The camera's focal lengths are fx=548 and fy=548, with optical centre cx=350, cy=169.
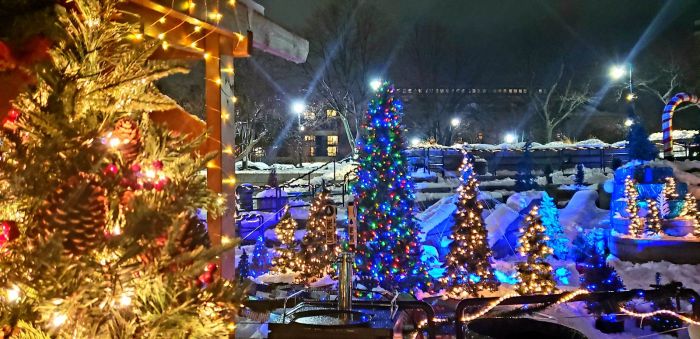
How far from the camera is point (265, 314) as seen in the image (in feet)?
17.0

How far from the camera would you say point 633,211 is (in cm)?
1383

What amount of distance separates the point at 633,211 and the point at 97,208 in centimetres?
1438

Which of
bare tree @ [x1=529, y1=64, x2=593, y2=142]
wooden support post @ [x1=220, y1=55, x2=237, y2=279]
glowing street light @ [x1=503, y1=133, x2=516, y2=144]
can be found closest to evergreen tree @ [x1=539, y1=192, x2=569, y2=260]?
wooden support post @ [x1=220, y1=55, x2=237, y2=279]

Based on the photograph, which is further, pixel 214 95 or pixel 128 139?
pixel 214 95

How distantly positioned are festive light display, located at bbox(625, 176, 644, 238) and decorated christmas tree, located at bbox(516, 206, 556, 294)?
436 cm

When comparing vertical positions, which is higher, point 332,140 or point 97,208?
point 332,140

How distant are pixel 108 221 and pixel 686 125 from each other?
156 feet

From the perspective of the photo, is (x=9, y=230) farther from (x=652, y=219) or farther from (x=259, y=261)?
(x=652, y=219)

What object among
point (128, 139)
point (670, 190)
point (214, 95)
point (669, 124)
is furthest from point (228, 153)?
point (669, 124)

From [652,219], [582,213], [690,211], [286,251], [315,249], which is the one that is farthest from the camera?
[582,213]

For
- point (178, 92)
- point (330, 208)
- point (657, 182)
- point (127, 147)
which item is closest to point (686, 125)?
point (657, 182)

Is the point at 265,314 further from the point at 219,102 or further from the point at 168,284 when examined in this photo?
the point at 168,284

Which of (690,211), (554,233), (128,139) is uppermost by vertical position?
(128,139)

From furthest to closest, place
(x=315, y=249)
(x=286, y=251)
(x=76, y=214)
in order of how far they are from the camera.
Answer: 1. (x=286, y=251)
2. (x=315, y=249)
3. (x=76, y=214)
